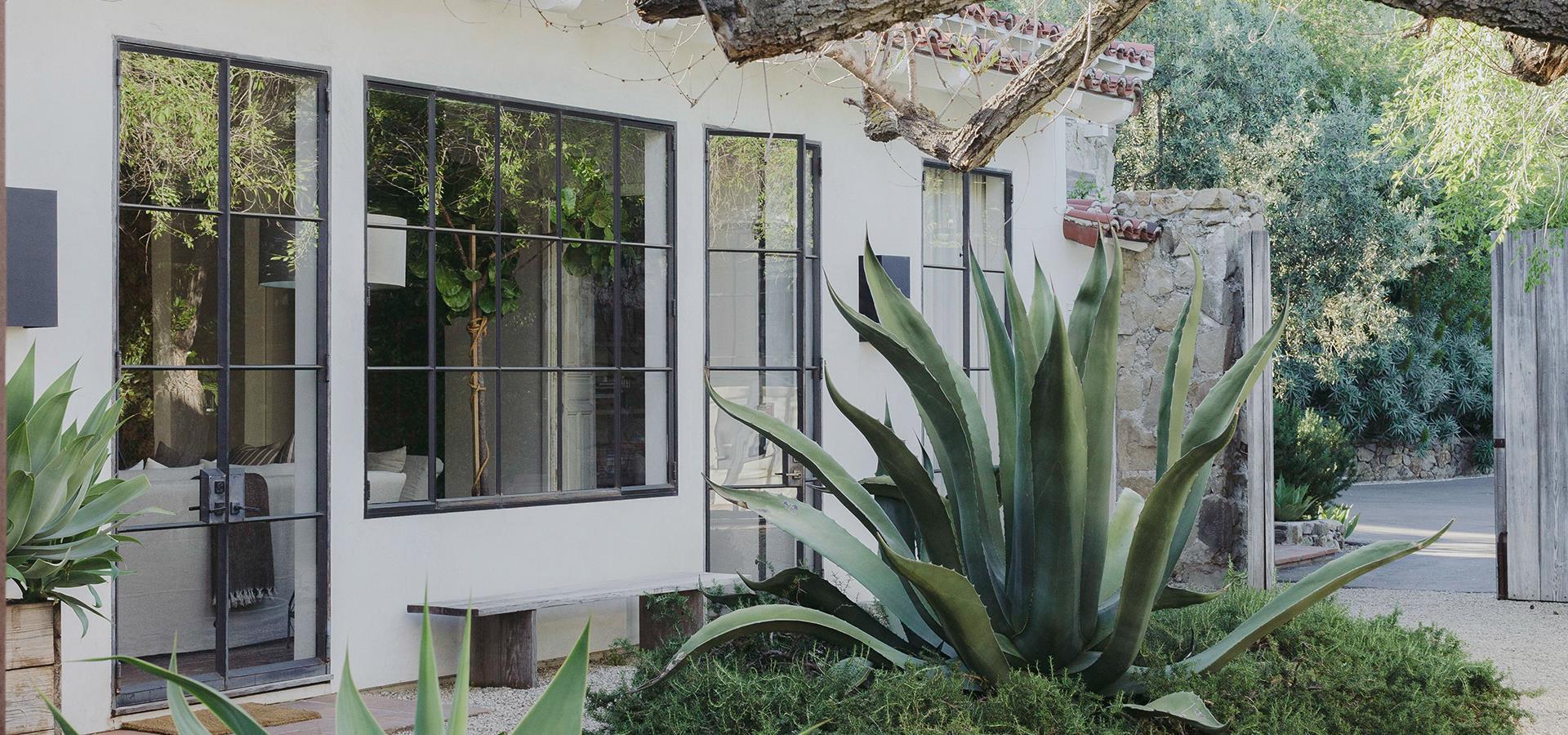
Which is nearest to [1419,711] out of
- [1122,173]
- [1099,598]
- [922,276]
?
[1099,598]

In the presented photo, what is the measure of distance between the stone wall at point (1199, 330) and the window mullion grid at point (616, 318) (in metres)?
3.31

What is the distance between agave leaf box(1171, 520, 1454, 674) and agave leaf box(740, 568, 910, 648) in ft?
2.34

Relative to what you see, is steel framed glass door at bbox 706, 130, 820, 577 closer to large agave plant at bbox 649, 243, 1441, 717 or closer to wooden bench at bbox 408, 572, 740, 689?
wooden bench at bbox 408, 572, 740, 689

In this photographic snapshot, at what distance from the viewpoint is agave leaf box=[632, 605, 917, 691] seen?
2693 mm

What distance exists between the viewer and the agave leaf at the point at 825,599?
3.15m

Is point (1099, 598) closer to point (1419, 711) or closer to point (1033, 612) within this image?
point (1033, 612)

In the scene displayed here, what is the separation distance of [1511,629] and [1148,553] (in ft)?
15.6

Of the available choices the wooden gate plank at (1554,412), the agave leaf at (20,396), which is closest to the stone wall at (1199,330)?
the wooden gate plank at (1554,412)

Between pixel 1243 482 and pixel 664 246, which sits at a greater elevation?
pixel 664 246

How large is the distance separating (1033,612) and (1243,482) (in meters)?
4.59

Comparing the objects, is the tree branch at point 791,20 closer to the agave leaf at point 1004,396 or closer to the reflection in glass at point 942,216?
the agave leaf at point 1004,396

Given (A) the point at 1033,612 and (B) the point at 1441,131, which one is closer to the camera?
(A) the point at 1033,612

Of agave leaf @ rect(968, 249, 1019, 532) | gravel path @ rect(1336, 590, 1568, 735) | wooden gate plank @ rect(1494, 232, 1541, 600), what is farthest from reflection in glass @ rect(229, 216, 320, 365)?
wooden gate plank @ rect(1494, 232, 1541, 600)

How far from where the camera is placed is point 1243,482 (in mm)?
7012
